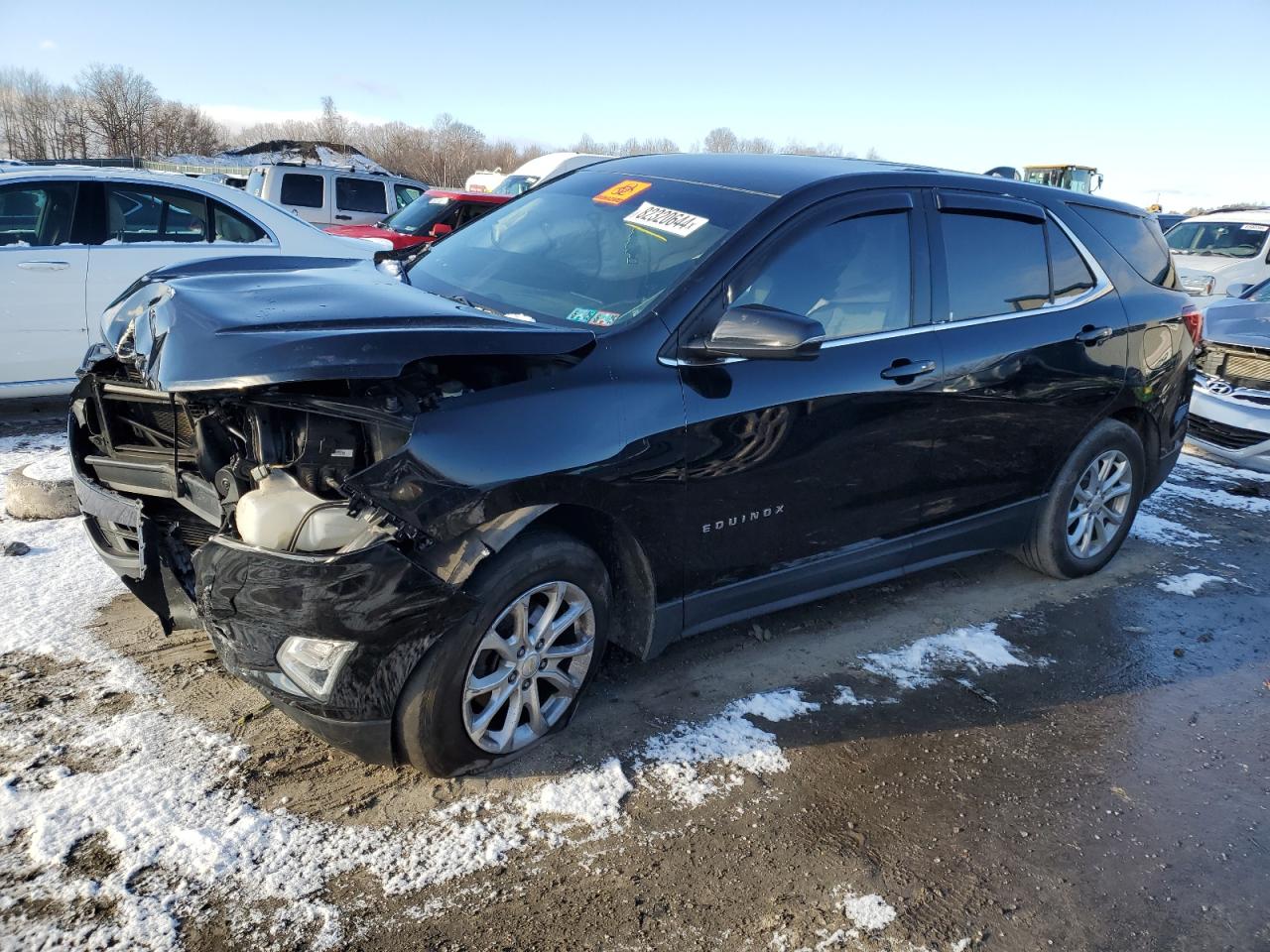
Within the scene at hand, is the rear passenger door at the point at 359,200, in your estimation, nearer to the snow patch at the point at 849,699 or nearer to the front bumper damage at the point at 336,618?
the snow patch at the point at 849,699

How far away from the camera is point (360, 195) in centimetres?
1708

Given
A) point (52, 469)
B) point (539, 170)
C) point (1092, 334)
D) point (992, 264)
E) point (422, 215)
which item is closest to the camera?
point (992, 264)

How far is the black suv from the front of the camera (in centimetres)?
257

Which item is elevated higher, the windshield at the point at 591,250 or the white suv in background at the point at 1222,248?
the white suv in background at the point at 1222,248

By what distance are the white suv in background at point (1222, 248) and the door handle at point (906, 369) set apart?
10099 millimetres

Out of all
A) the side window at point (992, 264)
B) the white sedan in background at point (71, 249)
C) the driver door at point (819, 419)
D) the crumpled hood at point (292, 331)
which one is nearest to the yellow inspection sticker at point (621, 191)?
the driver door at point (819, 419)

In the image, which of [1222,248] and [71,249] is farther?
[1222,248]

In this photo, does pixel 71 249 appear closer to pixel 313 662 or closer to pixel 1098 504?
pixel 313 662

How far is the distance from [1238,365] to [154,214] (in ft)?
27.3

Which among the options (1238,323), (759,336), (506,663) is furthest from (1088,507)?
(1238,323)

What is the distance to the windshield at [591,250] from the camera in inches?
130

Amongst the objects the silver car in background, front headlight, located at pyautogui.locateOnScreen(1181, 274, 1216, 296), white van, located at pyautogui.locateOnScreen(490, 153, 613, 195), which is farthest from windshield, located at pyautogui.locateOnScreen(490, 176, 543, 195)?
the silver car in background

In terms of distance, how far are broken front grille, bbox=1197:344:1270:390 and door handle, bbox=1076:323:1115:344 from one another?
3441mm

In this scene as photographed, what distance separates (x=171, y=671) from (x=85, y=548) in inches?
53.8
